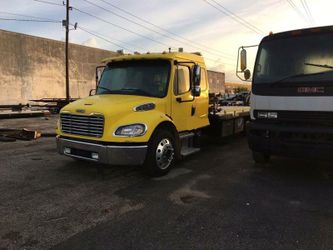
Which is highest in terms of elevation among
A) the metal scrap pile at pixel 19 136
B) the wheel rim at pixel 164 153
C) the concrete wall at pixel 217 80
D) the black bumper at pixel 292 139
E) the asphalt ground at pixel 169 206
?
the concrete wall at pixel 217 80

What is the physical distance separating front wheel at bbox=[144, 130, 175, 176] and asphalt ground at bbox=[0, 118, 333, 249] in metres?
0.19

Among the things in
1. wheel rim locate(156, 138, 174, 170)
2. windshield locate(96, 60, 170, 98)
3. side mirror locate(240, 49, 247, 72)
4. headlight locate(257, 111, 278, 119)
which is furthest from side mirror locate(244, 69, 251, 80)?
wheel rim locate(156, 138, 174, 170)

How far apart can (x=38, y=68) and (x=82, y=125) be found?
24446 mm

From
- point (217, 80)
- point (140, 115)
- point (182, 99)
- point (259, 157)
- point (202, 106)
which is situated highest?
point (217, 80)

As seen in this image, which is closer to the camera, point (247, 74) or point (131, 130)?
point (131, 130)

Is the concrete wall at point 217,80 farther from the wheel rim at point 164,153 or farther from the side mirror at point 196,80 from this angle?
the wheel rim at point 164,153

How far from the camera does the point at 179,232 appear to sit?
14.6 feet

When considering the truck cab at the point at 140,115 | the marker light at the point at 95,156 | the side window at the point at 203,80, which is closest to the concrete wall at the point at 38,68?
the truck cab at the point at 140,115

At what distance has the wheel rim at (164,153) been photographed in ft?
22.9

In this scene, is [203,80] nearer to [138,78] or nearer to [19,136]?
[138,78]

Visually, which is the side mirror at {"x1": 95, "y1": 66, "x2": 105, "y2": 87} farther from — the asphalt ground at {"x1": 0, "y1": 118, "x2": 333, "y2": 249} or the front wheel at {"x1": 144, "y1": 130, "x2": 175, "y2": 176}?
the front wheel at {"x1": 144, "y1": 130, "x2": 175, "y2": 176}

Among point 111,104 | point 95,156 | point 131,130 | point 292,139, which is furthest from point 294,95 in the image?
point 95,156

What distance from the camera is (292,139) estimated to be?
6.59m

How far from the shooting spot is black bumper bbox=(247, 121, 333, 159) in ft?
20.5
